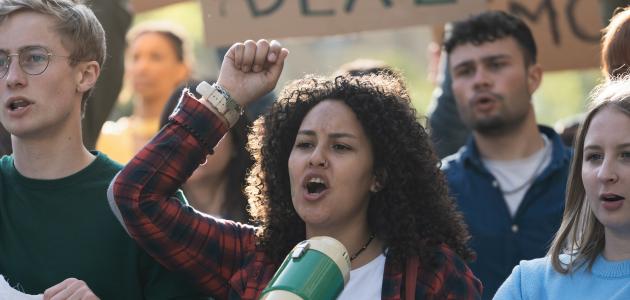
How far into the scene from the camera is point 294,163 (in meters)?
3.58

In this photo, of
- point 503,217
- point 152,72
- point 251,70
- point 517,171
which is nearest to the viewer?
point 251,70

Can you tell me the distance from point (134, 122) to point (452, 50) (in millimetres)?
2233

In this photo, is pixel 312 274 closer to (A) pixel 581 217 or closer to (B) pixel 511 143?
(A) pixel 581 217

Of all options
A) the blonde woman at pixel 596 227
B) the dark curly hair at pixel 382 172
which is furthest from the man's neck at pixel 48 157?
the blonde woman at pixel 596 227

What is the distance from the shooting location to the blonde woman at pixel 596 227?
3.32 meters

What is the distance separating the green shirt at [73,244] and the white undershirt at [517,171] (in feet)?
5.71

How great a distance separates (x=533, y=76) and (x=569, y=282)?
228 centimetres

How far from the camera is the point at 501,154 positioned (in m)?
5.25

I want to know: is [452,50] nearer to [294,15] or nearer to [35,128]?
[294,15]

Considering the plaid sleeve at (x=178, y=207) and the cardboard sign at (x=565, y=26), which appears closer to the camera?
the plaid sleeve at (x=178, y=207)

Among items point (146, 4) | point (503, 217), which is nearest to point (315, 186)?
point (503, 217)

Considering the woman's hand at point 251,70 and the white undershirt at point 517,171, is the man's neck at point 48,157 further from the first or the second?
the white undershirt at point 517,171

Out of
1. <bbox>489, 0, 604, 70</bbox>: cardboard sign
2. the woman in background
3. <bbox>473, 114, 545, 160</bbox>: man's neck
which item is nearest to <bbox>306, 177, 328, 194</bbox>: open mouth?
<bbox>473, 114, 545, 160</bbox>: man's neck

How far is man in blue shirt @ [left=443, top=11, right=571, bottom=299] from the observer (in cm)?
482
